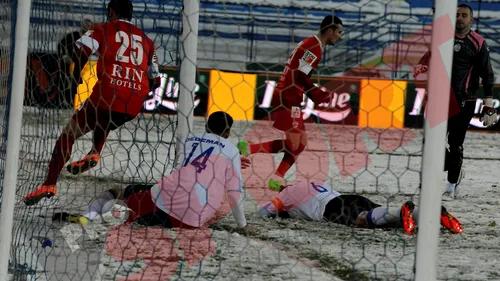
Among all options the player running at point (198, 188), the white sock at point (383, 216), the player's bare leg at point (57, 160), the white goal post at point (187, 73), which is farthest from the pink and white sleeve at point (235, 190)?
the player's bare leg at point (57, 160)

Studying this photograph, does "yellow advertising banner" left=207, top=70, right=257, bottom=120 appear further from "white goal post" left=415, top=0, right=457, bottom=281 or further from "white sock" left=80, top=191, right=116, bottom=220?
"white goal post" left=415, top=0, right=457, bottom=281

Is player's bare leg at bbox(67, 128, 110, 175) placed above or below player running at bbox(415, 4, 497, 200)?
below

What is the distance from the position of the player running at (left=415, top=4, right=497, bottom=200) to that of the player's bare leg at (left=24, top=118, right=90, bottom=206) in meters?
3.10

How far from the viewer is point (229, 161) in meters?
5.18

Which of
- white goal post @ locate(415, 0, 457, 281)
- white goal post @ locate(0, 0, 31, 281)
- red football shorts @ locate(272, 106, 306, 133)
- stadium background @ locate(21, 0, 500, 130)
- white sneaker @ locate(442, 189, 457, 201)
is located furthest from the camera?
stadium background @ locate(21, 0, 500, 130)

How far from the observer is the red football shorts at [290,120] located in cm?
765

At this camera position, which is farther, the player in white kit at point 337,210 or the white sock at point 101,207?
the player in white kit at point 337,210

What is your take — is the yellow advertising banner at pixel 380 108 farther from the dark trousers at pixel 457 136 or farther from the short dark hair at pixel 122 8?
the short dark hair at pixel 122 8

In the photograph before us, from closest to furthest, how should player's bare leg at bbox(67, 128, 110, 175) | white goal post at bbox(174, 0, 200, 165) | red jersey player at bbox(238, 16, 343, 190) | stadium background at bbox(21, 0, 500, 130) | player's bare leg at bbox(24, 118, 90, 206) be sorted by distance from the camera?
white goal post at bbox(174, 0, 200, 165)
player's bare leg at bbox(24, 118, 90, 206)
player's bare leg at bbox(67, 128, 110, 175)
red jersey player at bbox(238, 16, 343, 190)
stadium background at bbox(21, 0, 500, 130)

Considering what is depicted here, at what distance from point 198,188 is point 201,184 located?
0.03 m

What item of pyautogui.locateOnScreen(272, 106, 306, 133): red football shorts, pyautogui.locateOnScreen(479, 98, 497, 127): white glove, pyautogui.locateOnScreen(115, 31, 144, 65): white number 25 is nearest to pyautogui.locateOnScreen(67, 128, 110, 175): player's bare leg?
pyautogui.locateOnScreen(115, 31, 144, 65): white number 25

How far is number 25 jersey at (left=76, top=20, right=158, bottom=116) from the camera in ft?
20.0

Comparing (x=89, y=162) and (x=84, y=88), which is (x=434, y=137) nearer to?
(x=89, y=162)

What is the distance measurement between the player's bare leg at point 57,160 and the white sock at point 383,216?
79.2 inches
